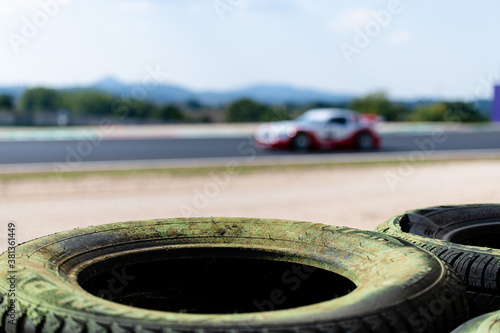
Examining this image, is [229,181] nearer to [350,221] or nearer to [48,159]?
[350,221]

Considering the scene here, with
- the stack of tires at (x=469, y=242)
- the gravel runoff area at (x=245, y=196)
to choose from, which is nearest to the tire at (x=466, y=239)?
the stack of tires at (x=469, y=242)

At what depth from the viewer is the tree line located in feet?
Answer: 178

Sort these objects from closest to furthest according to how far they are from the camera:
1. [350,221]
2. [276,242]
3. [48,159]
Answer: [276,242] → [350,221] → [48,159]

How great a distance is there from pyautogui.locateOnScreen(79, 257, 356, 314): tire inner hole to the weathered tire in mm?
692

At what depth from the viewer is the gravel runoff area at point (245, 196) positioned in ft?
30.5

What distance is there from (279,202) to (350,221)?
2205 millimetres

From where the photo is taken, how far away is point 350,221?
8664 millimetres

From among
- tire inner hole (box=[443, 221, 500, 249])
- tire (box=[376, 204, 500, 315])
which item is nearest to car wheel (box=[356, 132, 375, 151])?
tire (box=[376, 204, 500, 315])

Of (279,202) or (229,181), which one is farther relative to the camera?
(229,181)

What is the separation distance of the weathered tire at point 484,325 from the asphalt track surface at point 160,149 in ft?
55.1

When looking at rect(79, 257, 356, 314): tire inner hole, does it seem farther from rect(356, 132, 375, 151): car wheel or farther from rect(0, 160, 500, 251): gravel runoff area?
rect(356, 132, 375, 151): car wheel

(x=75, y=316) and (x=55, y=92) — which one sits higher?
(x=55, y=92)

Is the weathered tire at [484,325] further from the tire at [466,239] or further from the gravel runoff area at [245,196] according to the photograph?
the gravel runoff area at [245,196]

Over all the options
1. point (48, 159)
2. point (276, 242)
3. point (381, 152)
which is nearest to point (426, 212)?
point (276, 242)
